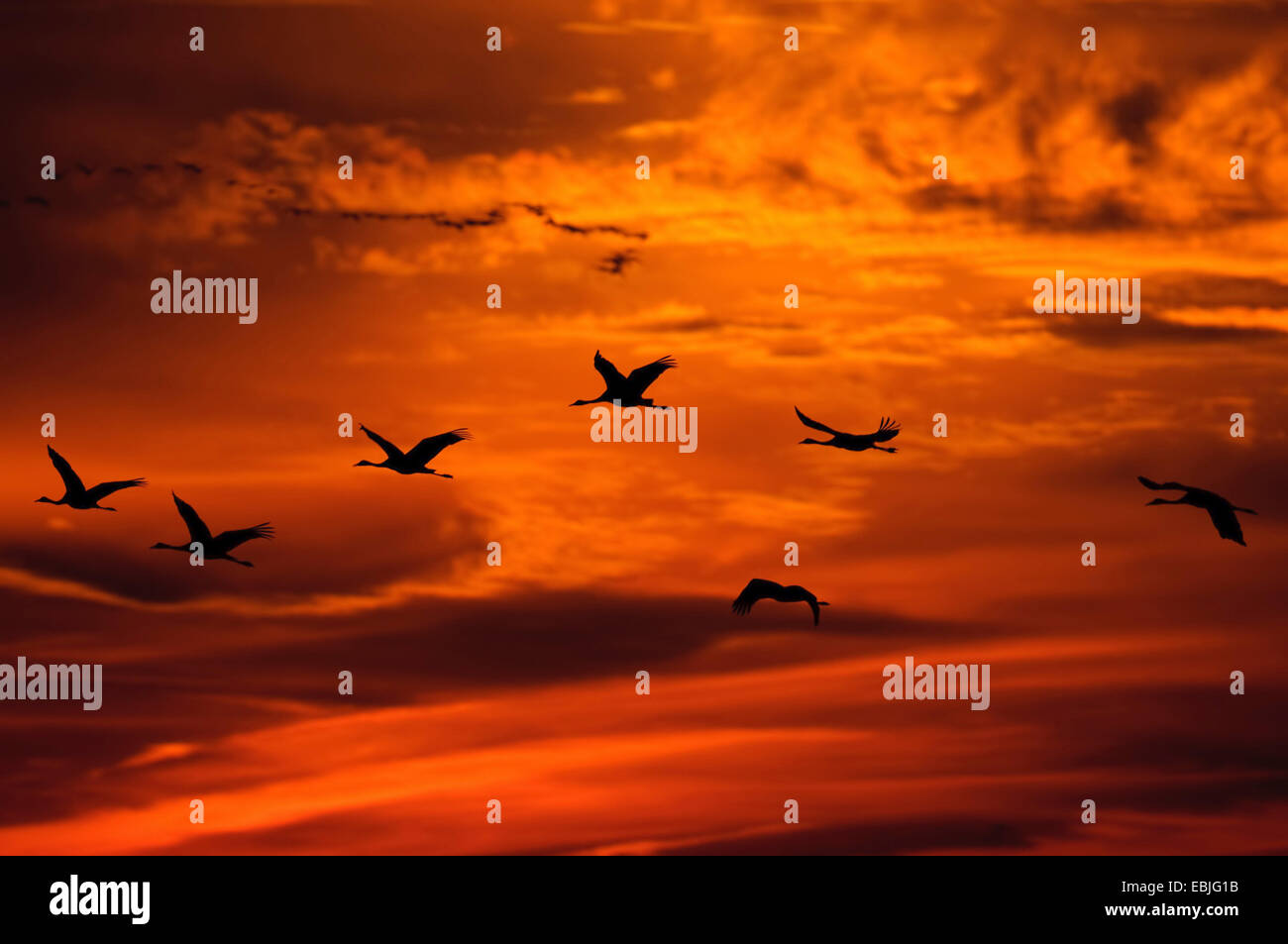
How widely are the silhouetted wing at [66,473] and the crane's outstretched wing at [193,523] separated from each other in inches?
153

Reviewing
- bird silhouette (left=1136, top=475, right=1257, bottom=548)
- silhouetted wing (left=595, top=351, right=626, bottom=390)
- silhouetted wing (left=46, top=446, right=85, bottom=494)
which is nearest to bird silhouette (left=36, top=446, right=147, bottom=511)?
silhouetted wing (left=46, top=446, right=85, bottom=494)

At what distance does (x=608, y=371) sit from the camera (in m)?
40.6

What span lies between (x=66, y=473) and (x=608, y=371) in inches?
573

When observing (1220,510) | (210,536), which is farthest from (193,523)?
(1220,510)

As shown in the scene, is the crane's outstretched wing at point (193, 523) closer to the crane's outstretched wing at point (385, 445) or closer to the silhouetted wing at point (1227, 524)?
the crane's outstretched wing at point (385, 445)

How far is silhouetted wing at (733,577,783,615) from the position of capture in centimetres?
4278

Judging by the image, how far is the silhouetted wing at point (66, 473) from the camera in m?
44.1

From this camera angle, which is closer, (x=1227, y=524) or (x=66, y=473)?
(x=1227, y=524)

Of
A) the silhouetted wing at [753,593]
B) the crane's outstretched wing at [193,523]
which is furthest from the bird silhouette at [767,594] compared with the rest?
the crane's outstretched wing at [193,523]

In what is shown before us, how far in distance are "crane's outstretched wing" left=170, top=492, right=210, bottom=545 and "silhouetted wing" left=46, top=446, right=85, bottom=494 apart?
3.89 m

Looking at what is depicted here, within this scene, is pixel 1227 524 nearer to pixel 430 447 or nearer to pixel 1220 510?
pixel 1220 510
